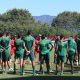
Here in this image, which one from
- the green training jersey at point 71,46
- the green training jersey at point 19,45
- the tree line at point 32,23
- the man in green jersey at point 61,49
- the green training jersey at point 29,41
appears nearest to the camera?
the green training jersey at point 29,41

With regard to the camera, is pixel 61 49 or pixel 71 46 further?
pixel 71 46

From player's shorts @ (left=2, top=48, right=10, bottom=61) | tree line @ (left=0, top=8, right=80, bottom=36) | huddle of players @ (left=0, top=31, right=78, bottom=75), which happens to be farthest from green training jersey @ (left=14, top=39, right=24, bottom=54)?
tree line @ (left=0, top=8, right=80, bottom=36)

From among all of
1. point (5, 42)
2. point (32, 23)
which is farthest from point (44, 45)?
point (32, 23)

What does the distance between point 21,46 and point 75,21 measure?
13449cm

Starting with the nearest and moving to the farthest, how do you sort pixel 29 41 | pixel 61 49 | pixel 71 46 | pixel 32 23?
pixel 29 41
pixel 61 49
pixel 71 46
pixel 32 23

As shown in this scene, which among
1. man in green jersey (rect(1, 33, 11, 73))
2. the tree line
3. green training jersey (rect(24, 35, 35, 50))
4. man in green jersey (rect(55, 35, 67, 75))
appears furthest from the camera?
the tree line

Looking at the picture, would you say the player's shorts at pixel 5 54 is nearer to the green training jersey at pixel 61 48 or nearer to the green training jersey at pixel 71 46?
the green training jersey at pixel 61 48

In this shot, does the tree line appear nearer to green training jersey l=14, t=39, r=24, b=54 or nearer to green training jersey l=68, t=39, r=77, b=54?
green training jersey l=68, t=39, r=77, b=54

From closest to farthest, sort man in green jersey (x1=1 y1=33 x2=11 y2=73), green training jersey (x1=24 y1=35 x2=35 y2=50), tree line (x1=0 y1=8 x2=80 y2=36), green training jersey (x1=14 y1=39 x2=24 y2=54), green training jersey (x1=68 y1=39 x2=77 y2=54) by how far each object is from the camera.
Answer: green training jersey (x1=24 y1=35 x2=35 y2=50)
green training jersey (x1=14 y1=39 x2=24 y2=54)
man in green jersey (x1=1 y1=33 x2=11 y2=73)
green training jersey (x1=68 y1=39 x2=77 y2=54)
tree line (x1=0 y1=8 x2=80 y2=36)

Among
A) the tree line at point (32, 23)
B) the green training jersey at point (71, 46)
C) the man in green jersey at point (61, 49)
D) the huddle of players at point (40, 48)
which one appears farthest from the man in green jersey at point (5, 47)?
the tree line at point (32, 23)

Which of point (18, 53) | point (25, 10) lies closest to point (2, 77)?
point (18, 53)

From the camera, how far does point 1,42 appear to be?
2175 centimetres

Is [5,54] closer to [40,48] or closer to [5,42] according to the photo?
[5,42]

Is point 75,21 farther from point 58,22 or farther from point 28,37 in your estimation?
point 28,37
